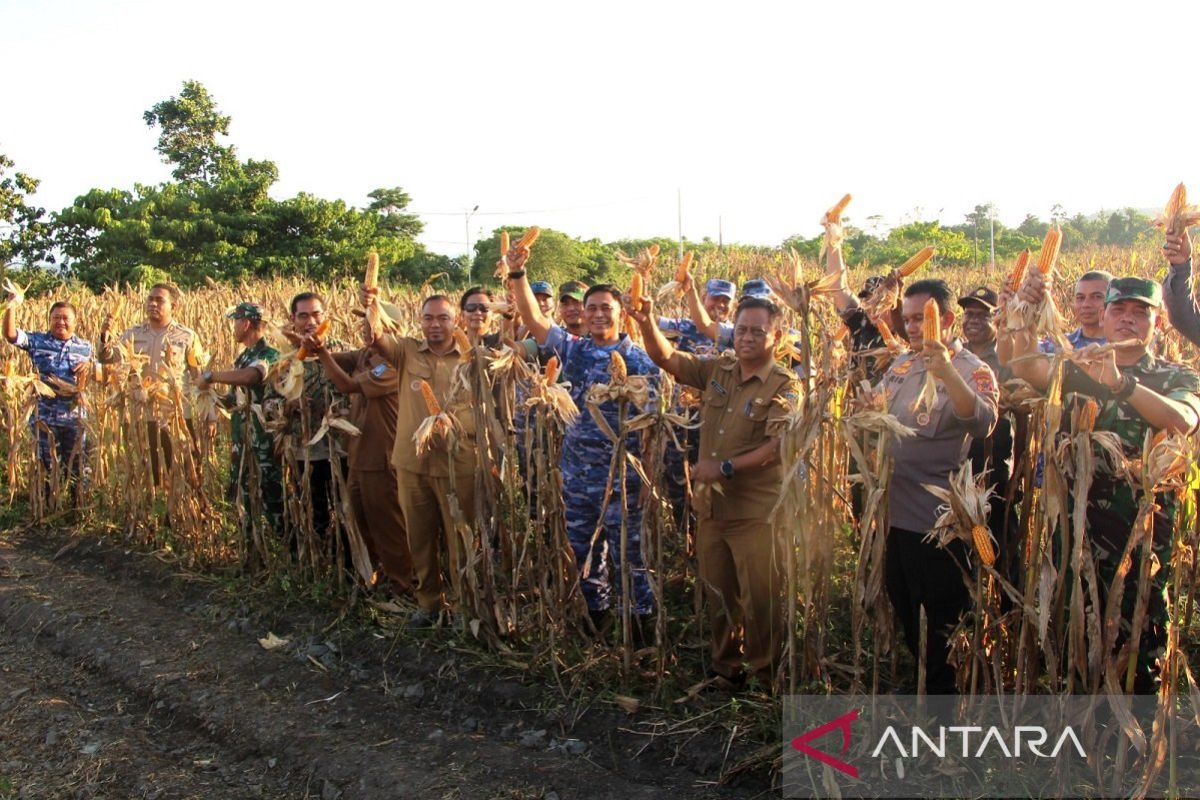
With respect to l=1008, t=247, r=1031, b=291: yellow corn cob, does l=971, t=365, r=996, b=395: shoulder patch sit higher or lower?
lower

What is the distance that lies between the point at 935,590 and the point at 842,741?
63 cm

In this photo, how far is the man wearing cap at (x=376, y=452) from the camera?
5051mm

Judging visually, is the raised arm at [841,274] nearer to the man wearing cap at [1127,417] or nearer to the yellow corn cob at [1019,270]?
the yellow corn cob at [1019,270]

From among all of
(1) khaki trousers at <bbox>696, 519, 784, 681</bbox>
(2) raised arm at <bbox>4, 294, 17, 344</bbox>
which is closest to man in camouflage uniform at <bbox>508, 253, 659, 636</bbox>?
(1) khaki trousers at <bbox>696, 519, 784, 681</bbox>

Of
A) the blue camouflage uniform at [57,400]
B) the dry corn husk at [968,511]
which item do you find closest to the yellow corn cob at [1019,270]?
the dry corn husk at [968,511]

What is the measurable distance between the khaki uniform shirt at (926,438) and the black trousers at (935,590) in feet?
0.27

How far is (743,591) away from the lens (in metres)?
3.82

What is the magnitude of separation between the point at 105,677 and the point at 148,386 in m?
2.24

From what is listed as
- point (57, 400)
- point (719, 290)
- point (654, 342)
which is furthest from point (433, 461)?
point (57, 400)

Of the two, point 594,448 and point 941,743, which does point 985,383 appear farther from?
point 594,448

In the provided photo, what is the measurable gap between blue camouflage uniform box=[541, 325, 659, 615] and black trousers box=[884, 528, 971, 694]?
1160 mm

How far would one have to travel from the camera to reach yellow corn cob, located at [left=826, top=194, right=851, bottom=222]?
3769 millimetres

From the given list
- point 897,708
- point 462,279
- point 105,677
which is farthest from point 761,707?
point 462,279

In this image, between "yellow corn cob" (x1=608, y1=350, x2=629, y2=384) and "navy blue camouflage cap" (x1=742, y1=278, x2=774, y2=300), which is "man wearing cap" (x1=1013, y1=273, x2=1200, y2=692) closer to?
"yellow corn cob" (x1=608, y1=350, x2=629, y2=384)
